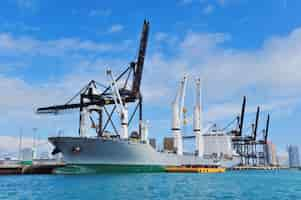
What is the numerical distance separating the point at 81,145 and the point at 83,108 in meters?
10.6

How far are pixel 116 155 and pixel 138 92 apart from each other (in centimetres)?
1239

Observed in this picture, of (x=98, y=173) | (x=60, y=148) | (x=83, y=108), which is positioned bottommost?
(x=98, y=173)

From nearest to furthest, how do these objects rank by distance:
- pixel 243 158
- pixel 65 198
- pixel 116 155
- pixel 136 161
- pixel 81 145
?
pixel 65 198
pixel 81 145
pixel 116 155
pixel 136 161
pixel 243 158

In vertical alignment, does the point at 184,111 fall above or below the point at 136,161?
above

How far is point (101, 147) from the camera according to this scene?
57.2 metres

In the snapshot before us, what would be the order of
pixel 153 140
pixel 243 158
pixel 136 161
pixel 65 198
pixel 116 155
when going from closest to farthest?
pixel 65 198 → pixel 116 155 → pixel 136 161 → pixel 153 140 → pixel 243 158

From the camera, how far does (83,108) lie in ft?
213

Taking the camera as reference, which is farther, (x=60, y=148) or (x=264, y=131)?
(x=264, y=131)

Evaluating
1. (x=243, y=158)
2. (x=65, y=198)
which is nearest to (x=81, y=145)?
(x=65, y=198)

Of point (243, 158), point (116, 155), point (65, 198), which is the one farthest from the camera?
point (243, 158)

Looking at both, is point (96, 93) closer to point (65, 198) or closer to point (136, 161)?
point (136, 161)

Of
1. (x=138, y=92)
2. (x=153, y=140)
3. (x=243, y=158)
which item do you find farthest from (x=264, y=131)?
(x=138, y=92)

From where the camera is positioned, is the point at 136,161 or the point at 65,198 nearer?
the point at 65,198

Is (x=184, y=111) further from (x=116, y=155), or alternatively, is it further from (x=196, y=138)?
(x=116, y=155)
